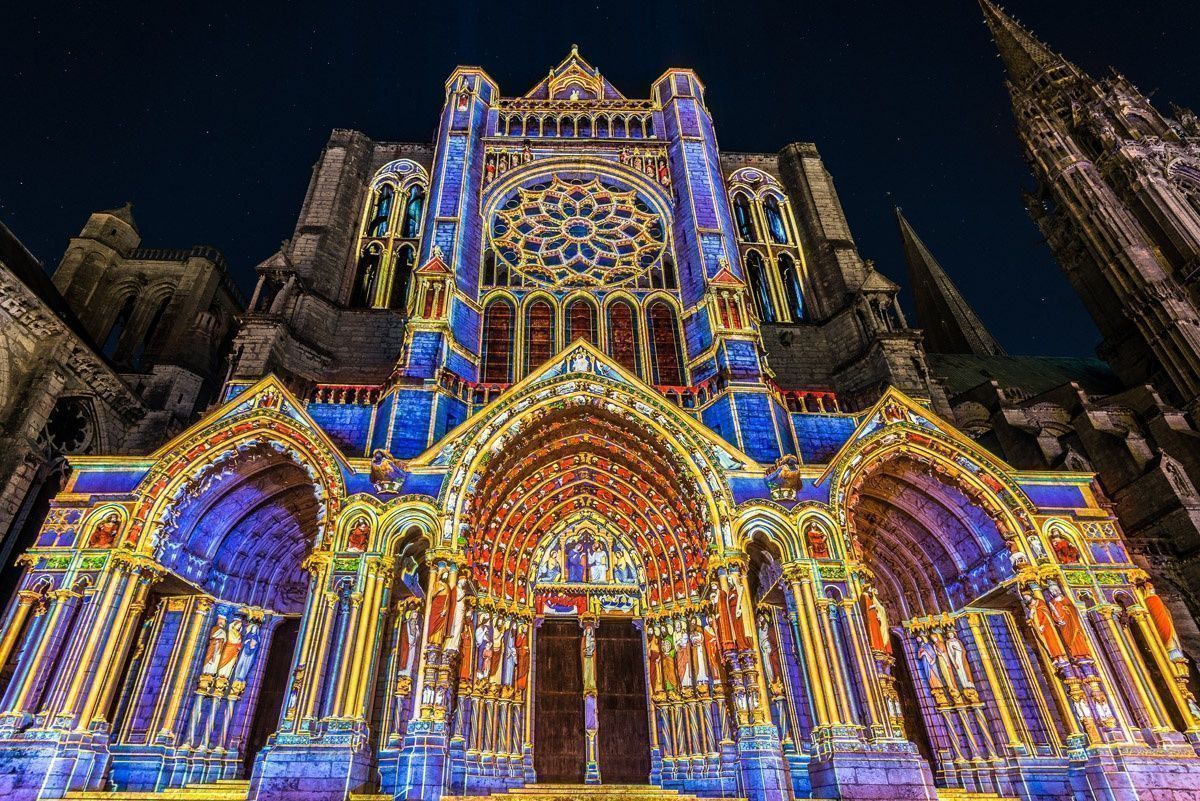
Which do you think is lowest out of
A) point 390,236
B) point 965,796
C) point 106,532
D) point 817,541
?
point 965,796

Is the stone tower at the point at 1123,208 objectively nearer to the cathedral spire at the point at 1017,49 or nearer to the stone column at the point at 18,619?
the cathedral spire at the point at 1017,49

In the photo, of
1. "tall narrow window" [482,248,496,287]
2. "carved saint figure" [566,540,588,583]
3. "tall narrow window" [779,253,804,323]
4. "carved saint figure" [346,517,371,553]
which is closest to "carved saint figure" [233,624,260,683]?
"carved saint figure" [346,517,371,553]

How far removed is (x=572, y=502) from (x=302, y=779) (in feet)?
20.3

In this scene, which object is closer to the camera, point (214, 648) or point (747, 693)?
point (747, 693)

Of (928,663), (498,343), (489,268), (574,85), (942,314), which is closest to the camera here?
(928,663)

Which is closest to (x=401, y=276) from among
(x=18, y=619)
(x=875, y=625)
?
(x=18, y=619)

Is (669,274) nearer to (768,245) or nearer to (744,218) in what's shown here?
(768,245)

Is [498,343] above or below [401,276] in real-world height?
below

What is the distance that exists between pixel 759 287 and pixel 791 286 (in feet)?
3.07

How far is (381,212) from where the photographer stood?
18.9 m

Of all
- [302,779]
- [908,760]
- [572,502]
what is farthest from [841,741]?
[302,779]

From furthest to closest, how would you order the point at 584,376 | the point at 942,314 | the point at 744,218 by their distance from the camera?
the point at 942,314, the point at 744,218, the point at 584,376

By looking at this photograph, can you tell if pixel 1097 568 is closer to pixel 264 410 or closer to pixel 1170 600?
pixel 1170 600

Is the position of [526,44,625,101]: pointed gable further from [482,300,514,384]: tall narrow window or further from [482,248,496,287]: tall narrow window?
[482,300,514,384]: tall narrow window
